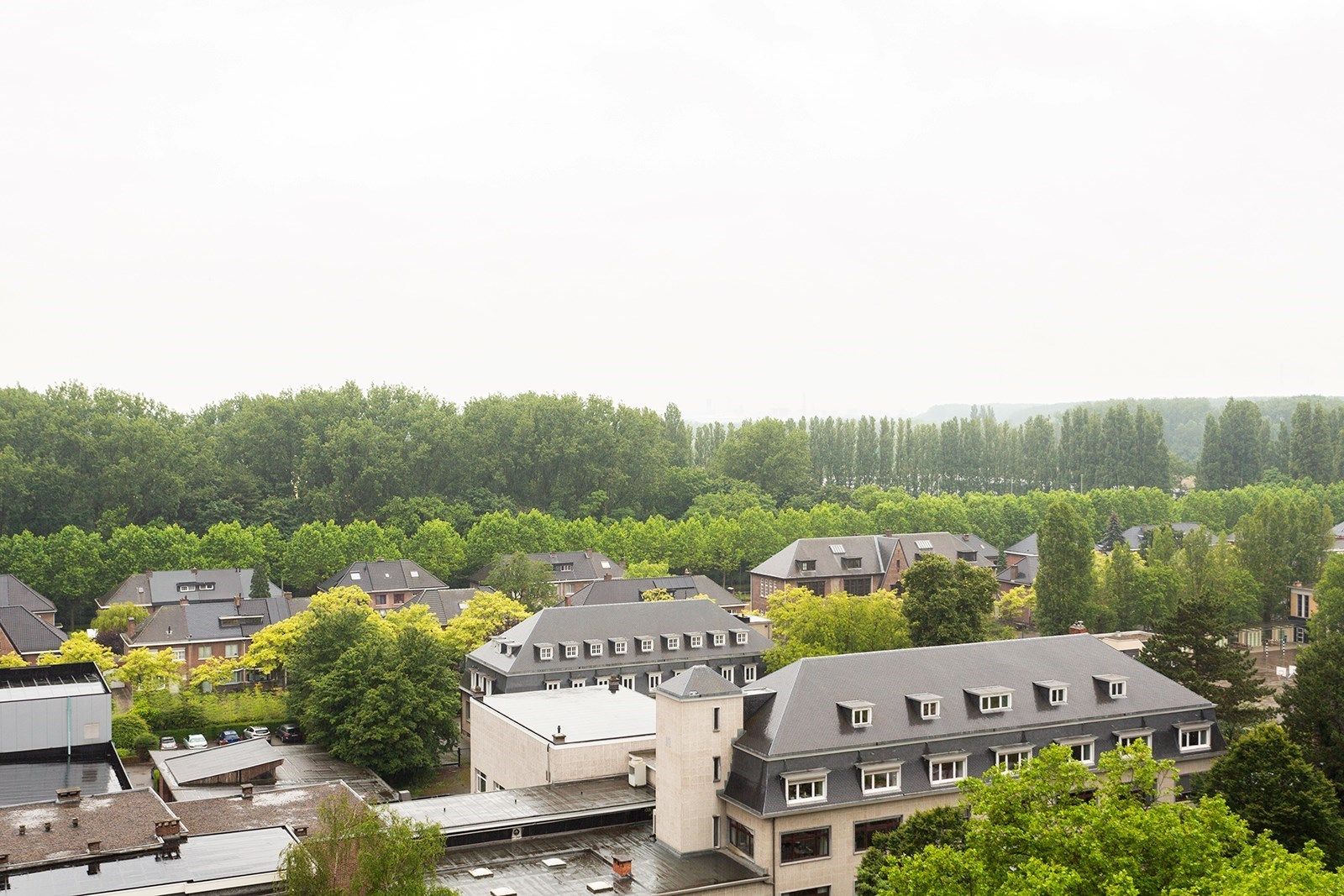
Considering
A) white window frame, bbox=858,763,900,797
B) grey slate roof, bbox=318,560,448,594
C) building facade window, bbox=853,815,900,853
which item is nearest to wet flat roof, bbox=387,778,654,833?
building facade window, bbox=853,815,900,853

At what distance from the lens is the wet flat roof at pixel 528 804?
32094 mm

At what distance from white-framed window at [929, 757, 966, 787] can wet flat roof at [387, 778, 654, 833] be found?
7847mm

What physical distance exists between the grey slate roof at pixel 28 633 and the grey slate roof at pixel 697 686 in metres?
41.6

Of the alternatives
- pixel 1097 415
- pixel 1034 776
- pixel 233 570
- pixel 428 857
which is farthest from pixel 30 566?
pixel 1097 415

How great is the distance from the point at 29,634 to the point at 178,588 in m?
14.5

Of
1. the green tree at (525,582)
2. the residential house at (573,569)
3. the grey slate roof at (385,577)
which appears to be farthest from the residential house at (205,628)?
the residential house at (573,569)

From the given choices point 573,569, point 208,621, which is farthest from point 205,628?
point 573,569

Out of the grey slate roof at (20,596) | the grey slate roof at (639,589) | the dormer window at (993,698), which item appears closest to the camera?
the dormer window at (993,698)

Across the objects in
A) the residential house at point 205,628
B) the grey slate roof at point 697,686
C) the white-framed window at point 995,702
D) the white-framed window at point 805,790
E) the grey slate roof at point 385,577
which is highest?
the grey slate roof at point 697,686

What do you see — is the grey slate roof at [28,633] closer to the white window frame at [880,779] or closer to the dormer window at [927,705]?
the white window frame at [880,779]

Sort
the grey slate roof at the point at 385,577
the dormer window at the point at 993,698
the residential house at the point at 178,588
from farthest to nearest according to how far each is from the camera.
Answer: the grey slate roof at the point at 385,577 < the residential house at the point at 178,588 < the dormer window at the point at 993,698

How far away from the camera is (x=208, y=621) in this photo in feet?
221

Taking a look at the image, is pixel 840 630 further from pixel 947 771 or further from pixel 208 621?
pixel 208 621

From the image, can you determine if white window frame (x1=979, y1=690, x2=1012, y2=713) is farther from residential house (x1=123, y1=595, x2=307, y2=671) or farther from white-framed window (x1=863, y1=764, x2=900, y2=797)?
residential house (x1=123, y1=595, x2=307, y2=671)
